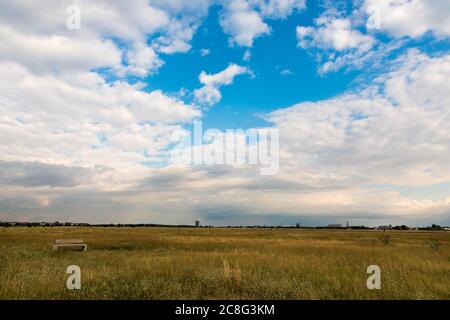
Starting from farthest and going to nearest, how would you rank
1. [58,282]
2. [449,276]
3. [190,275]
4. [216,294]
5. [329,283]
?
[449,276]
[190,275]
[329,283]
[58,282]
[216,294]

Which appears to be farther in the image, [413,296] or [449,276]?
[449,276]

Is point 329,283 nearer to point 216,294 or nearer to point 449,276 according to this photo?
point 216,294

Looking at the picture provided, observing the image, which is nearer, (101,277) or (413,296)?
(413,296)

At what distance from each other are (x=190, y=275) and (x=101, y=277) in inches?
127
